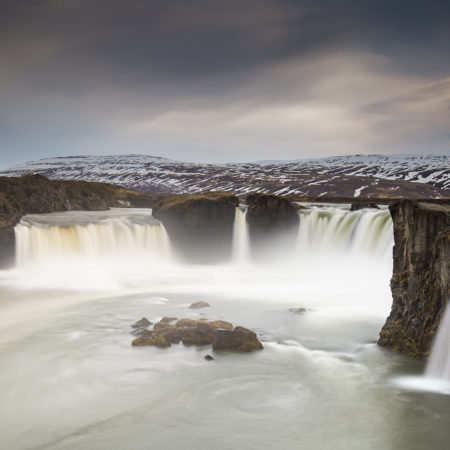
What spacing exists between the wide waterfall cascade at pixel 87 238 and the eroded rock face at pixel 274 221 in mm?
6007

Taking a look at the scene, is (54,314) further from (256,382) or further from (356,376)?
(356,376)

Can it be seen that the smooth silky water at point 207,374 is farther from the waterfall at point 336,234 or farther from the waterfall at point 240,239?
the waterfall at point 240,239

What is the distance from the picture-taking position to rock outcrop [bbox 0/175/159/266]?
20734mm

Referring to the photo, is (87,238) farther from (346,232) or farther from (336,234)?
(346,232)

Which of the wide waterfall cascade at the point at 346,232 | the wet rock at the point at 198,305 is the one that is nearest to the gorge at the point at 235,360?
the wide waterfall cascade at the point at 346,232

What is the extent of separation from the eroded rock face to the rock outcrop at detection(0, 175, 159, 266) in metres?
13.5

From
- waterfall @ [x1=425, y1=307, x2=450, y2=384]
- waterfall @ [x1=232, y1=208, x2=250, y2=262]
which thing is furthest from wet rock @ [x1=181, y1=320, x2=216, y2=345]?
waterfall @ [x1=232, y1=208, x2=250, y2=262]

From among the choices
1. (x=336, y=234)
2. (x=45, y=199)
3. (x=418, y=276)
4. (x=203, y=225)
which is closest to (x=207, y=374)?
(x=418, y=276)

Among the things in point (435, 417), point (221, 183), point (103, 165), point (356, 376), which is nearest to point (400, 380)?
point (356, 376)

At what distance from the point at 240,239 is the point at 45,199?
15.2m

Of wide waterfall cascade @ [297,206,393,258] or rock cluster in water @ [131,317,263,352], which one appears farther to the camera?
wide waterfall cascade @ [297,206,393,258]

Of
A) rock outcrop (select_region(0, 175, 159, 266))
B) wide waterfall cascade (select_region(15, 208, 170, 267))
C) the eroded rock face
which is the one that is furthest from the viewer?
the eroded rock face

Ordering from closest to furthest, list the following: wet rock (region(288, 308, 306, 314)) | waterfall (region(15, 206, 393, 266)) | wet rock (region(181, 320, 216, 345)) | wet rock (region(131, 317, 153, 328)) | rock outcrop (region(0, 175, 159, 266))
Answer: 1. wet rock (region(181, 320, 216, 345))
2. wet rock (region(131, 317, 153, 328))
3. wet rock (region(288, 308, 306, 314))
4. rock outcrop (region(0, 175, 159, 266))
5. waterfall (region(15, 206, 393, 266))

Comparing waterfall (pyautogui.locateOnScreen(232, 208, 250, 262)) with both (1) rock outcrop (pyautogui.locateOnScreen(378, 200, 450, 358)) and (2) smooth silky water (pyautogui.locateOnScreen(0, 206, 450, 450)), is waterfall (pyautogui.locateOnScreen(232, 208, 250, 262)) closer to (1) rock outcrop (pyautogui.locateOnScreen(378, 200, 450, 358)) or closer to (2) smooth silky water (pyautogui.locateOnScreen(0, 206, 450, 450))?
(2) smooth silky water (pyautogui.locateOnScreen(0, 206, 450, 450))
